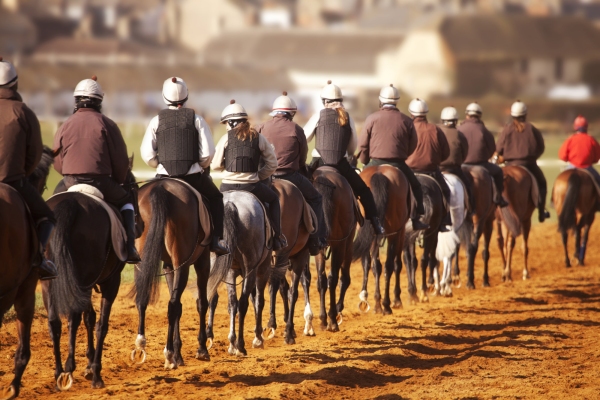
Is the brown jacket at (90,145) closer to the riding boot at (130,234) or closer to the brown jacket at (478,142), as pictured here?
the riding boot at (130,234)

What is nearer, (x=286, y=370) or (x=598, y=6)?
(x=286, y=370)

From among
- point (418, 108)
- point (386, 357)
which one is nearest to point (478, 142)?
point (418, 108)

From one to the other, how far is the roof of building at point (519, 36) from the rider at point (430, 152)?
6165 centimetres

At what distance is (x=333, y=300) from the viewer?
1281 centimetres

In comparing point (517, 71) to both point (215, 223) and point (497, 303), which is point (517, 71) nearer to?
point (497, 303)

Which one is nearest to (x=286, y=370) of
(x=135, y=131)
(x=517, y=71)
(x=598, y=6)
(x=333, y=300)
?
(x=333, y=300)

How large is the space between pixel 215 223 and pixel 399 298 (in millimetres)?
5112

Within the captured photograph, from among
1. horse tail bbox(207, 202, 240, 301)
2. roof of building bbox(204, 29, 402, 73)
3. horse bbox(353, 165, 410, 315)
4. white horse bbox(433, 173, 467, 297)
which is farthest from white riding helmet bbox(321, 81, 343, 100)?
roof of building bbox(204, 29, 402, 73)

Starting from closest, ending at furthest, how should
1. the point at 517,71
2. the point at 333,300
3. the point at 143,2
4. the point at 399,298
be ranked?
the point at 333,300
the point at 399,298
the point at 517,71
the point at 143,2

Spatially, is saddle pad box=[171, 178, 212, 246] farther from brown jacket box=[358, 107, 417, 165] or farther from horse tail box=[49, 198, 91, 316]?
brown jacket box=[358, 107, 417, 165]

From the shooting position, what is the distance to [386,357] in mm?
10797

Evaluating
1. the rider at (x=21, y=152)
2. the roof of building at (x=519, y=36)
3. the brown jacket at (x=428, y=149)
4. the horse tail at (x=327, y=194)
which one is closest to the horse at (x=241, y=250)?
the horse tail at (x=327, y=194)

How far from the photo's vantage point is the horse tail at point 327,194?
1274cm

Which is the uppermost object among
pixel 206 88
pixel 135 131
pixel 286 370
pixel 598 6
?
pixel 598 6
